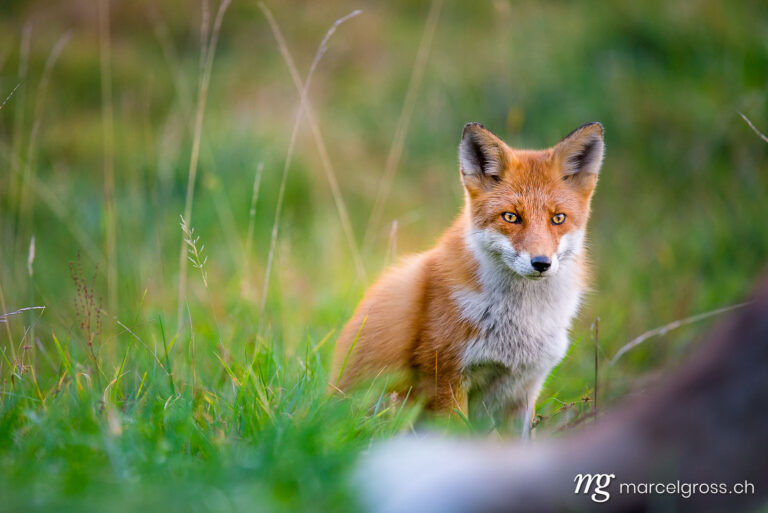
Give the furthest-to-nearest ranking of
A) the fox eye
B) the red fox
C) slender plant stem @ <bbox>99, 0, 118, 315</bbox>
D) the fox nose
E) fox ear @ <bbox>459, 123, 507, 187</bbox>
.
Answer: slender plant stem @ <bbox>99, 0, 118, 315</bbox> → fox ear @ <bbox>459, 123, 507, 187</bbox> → the fox eye → the red fox → the fox nose

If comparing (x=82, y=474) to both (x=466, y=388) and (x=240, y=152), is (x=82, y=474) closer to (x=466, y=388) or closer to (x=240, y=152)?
(x=466, y=388)

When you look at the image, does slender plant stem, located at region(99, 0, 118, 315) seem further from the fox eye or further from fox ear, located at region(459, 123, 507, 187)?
the fox eye

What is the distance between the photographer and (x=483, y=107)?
8.46m

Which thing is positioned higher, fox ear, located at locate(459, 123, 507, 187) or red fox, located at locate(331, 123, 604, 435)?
fox ear, located at locate(459, 123, 507, 187)

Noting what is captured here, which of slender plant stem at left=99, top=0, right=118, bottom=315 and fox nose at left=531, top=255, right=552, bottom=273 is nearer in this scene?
fox nose at left=531, top=255, right=552, bottom=273

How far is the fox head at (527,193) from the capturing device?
3232 mm

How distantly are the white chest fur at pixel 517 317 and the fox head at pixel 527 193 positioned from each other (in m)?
0.11

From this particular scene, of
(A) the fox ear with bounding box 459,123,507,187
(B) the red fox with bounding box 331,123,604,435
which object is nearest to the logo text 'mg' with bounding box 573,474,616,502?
(B) the red fox with bounding box 331,123,604,435

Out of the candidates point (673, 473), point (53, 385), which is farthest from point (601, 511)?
point (53, 385)

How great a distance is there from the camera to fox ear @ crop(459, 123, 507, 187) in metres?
3.44

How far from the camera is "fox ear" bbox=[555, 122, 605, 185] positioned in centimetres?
345

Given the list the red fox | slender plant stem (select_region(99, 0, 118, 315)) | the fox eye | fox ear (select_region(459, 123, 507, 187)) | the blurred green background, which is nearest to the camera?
the blurred green background

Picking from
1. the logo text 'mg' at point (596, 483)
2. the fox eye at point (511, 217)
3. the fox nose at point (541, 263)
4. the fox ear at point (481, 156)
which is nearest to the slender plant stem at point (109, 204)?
the fox ear at point (481, 156)

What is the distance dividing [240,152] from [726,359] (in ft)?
21.7
